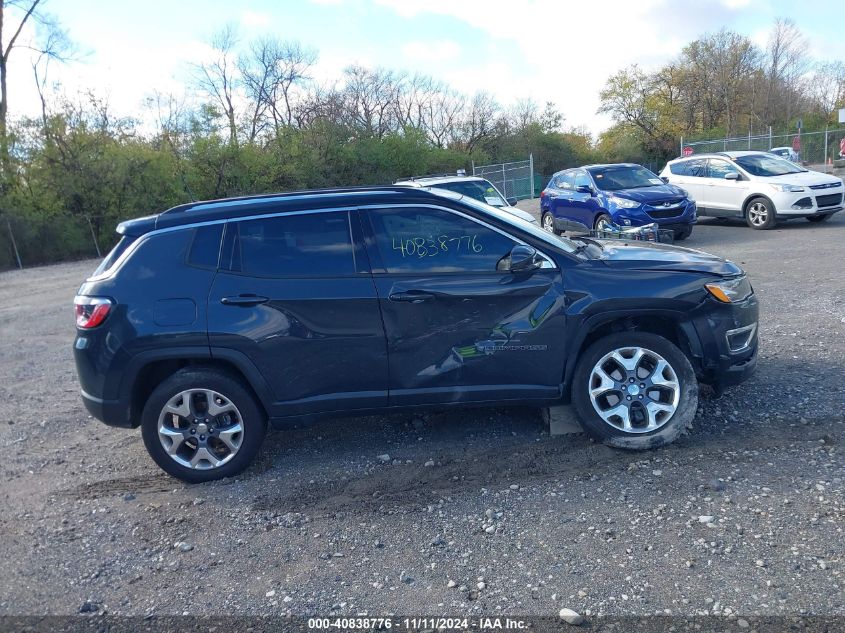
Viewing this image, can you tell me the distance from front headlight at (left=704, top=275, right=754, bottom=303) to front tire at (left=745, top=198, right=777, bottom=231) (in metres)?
11.4

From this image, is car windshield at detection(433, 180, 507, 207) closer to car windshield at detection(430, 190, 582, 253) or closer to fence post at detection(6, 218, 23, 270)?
car windshield at detection(430, 190, 582, 253)

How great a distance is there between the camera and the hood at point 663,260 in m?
4.77

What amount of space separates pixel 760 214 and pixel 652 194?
3182mm

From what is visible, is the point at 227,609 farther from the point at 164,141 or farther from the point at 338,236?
the point at 164,141

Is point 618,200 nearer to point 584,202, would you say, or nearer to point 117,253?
point 584,202

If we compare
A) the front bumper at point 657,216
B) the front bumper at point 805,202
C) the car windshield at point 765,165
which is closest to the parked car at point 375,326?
the front bumper at point 657,216

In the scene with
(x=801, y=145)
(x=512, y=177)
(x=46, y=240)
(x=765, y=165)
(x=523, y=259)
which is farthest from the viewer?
(x=801, y=145)

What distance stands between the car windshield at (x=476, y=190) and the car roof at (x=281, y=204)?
26.5ft

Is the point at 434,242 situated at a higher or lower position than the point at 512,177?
lower

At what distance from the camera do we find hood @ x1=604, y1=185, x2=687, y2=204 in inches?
536

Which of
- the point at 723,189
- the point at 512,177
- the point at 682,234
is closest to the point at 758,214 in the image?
the point at 723,189

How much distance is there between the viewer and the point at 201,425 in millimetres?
4727

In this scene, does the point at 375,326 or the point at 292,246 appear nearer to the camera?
the point at 375,326

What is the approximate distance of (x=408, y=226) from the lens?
15.6 ft
